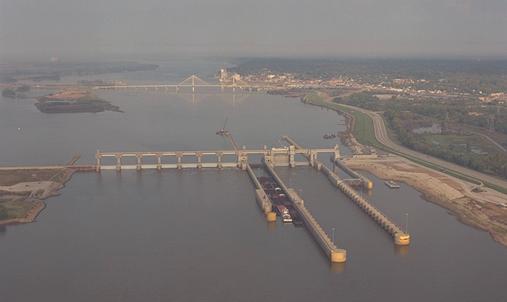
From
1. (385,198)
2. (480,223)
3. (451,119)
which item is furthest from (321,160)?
(451,119)

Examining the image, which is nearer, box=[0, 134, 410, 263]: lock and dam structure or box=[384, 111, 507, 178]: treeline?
box=[0, 134, 410, 263]: lock and dam structure

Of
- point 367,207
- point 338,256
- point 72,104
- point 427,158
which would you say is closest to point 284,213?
point 367,207

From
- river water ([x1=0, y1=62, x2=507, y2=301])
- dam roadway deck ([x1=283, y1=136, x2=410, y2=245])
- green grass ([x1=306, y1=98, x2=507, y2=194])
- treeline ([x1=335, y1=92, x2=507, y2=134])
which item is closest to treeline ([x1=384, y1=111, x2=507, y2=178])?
green grass ([x1=306, y1=98, x2=507, y2=194])

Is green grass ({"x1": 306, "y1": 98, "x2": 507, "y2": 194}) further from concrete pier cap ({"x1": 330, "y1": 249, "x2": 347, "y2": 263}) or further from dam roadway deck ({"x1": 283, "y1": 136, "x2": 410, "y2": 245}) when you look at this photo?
concrete pier cap ({"x1": 330, "y1": 249, "x2": 347, "y2": 263})

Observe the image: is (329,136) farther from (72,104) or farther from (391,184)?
(72,104)

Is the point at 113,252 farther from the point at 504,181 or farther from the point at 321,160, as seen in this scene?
the point at 504,181

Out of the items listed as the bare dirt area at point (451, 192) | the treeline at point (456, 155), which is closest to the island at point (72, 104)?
the treeline at point (456, 155)

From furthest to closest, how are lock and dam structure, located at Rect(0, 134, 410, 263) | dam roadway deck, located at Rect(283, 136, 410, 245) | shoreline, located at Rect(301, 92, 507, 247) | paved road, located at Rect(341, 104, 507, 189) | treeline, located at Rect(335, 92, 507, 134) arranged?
1. treeline, located at Rect(335, 92, 507, 134)
2. paved road, located at Rect(341, 104, 507, 189)
3. lock and dam structure, located at Rect(0, 134, 410, 263)
4. shoreline, located at Rect(301, 92, 507, 247)
5. dam roadway deck, located at Rect(283, 136, 410, 245)
